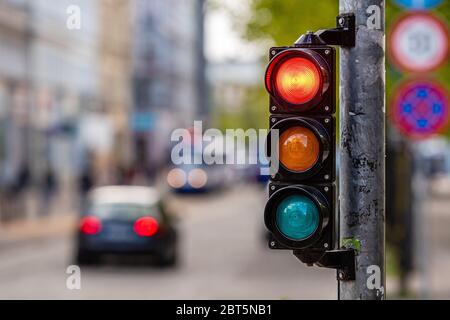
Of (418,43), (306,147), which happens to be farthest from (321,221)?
(418,43)

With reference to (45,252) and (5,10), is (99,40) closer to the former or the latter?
(5,10)

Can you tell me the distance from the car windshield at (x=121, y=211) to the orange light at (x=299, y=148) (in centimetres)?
1476

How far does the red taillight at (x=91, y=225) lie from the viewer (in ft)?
64.6

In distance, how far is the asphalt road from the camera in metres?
16.7

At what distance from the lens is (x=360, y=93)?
516cm

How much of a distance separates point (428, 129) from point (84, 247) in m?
8.98

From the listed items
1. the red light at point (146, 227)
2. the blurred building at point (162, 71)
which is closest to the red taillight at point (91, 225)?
the red light at point (146, 227)

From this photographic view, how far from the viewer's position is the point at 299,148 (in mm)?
5125

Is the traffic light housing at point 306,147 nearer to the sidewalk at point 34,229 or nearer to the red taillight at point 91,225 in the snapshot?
the red taillight at point 91,225

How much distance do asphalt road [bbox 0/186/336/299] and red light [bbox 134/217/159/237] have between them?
2.10 feet

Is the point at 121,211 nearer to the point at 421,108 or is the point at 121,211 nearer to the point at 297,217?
the point at 421,108

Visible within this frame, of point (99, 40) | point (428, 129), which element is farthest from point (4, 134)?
point (428, 129)

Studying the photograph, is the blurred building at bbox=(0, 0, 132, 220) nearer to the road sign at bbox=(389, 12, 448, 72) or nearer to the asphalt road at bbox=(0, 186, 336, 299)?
the asphalt road at bbox=(0, 186, 336, 299)

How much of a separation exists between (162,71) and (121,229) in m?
74.3
